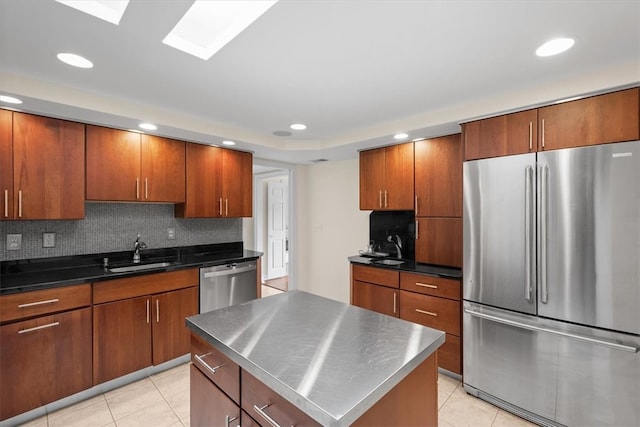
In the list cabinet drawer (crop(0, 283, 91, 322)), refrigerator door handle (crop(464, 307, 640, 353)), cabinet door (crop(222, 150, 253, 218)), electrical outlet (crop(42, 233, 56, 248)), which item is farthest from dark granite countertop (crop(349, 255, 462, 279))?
electrical outlet (crop(42, 233, 56, 248))

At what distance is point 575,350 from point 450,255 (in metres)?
1.22

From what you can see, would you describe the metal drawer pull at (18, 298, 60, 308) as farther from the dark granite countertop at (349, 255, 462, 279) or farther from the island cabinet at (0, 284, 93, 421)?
the dark granite countertop at (349, 255, 462, 279)

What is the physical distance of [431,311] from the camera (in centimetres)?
274

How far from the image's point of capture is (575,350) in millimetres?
1940

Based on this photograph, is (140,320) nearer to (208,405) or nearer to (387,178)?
(208,405)

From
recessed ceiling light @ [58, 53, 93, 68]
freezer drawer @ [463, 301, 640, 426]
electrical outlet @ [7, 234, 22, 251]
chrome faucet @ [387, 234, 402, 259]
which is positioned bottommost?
freezer drawer @ [463, 301, 640, 426]

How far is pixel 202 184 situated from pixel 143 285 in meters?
1.22

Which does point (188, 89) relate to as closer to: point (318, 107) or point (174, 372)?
point (318, 107)

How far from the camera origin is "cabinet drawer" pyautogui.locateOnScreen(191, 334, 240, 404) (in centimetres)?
123

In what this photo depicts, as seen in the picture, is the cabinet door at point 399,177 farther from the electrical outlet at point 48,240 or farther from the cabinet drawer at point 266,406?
the electrical outlet at point 48,240

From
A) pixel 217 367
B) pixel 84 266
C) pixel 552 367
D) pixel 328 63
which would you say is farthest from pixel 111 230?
pixel 552 367

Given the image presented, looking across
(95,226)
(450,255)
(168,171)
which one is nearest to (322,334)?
(450,255)

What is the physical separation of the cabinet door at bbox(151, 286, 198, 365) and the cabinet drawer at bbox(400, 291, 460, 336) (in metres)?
2.11

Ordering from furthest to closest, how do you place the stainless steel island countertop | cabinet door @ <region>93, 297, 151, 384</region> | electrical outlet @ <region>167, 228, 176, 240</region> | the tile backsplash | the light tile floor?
electrical outlet @ <region>167, 228, 176, 240</region> < the tile backsplash < cabinet door @ <region>93, 297, 151, 384</region> < the light tile floor < the stainless steel island countertop
